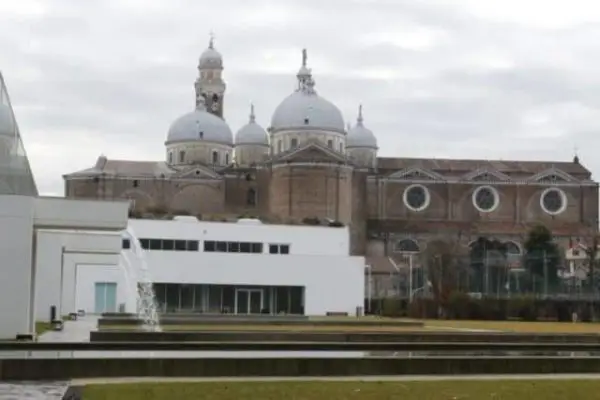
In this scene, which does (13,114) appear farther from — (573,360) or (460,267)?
(460,267)

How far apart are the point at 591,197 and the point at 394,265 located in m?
25.4

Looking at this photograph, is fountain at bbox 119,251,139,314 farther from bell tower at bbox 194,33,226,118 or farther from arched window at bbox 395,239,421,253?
bell tower at bbox 194,33,226,118

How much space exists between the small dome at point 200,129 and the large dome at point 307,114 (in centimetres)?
574

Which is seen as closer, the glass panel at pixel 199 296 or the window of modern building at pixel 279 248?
the glass panel at pixel 199 296

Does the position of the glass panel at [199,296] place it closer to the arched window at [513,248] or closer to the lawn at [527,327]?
the lawn at [527,327]

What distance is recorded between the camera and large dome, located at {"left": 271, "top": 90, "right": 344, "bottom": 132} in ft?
303

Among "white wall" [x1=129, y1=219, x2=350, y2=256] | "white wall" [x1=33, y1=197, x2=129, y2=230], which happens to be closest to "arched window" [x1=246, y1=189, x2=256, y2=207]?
"white wall" [x1=129, y1=219, x2=350, y2=256]

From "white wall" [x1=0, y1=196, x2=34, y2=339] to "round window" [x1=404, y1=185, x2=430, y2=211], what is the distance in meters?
76.2

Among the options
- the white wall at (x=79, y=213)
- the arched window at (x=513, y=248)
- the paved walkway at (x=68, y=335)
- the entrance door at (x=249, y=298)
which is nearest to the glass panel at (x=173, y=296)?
the entrance door at (x=249, y=298)

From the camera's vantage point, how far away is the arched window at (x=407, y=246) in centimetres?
9238

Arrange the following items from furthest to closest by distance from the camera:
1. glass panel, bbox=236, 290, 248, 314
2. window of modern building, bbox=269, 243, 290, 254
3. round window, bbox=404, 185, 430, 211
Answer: round window, bbox=404, 185, 430, 211 → window of modern building, bbox=269, 243, 290, 254 → glass panel, bbox=236, 290, 248, 314

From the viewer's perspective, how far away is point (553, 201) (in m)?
97.9

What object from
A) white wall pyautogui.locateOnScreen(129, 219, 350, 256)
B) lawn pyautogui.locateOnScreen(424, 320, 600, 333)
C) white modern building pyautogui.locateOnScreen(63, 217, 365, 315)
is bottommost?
lawn pyautogui.locateOnScreen(424, 320, 600, 333)

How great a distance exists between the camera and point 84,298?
1922 inches
